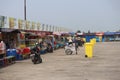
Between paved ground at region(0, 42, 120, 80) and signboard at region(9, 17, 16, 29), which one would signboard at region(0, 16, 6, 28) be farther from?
paved ground at region(0, 42, 120, 80)

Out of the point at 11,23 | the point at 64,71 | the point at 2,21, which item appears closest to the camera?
the point at 64,71

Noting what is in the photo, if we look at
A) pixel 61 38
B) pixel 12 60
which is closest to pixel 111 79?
pixel 12 60

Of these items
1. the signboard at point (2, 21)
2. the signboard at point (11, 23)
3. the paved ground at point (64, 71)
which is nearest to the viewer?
the paved ground at point (64, 71)

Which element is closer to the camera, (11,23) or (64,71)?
(64,71)

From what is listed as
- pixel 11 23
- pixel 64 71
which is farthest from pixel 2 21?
pixel 64 71

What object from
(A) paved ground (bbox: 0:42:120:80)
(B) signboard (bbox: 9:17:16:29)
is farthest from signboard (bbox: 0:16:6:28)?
(A) paved ground (bbox: 0:42:120:80)

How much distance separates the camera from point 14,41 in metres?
27.9

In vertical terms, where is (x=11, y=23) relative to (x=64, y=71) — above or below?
above

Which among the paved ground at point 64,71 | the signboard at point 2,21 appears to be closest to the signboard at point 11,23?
the signboard at point 2,21

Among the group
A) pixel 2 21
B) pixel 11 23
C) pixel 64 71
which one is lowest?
pixel 64 71

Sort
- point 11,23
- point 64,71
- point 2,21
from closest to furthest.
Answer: point 64,71 → point 2,21 → point 11,23

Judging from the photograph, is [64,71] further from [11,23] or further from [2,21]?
[11,23]

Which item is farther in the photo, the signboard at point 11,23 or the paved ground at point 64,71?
the signboard at point 11,23

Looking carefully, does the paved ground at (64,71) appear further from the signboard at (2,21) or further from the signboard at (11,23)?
the signboard at (11,23)
